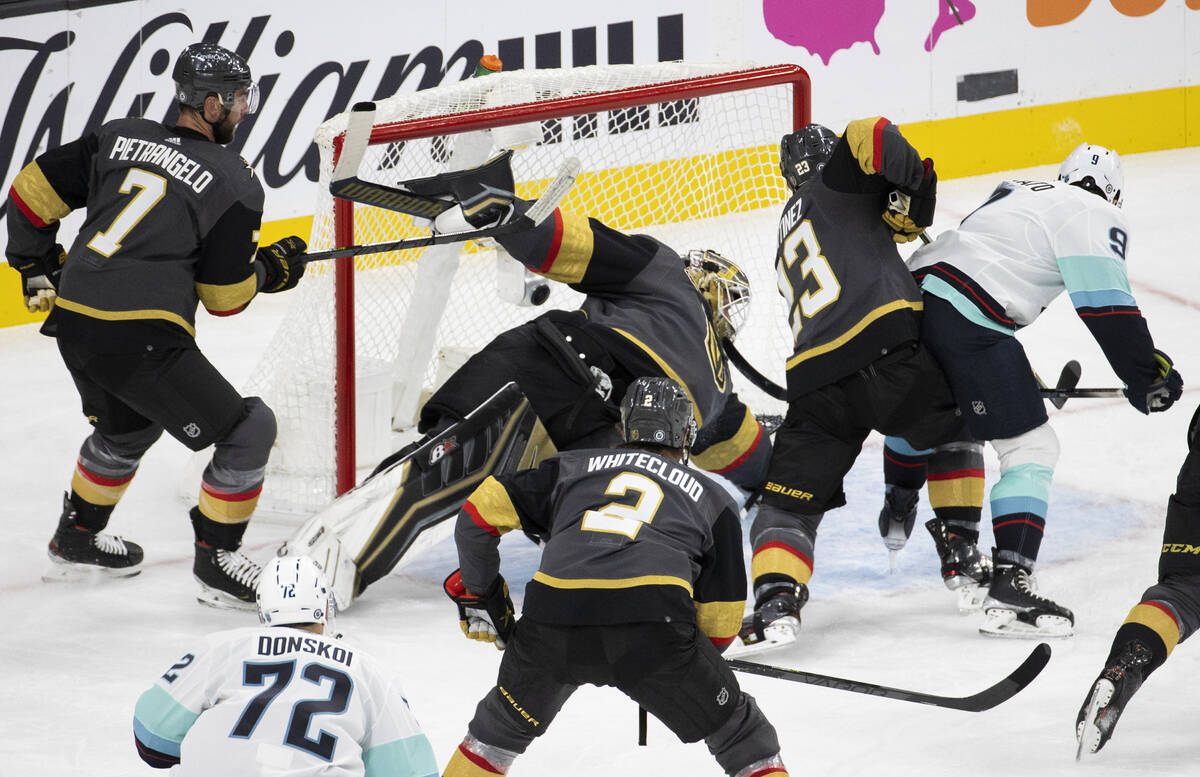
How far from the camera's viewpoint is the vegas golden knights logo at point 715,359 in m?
4.16

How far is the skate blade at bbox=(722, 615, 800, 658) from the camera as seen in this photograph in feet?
12.5

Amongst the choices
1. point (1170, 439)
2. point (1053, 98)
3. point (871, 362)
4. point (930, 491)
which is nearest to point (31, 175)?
point (871, 362)

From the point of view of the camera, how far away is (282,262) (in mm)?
4062

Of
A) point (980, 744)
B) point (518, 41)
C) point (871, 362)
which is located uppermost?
point (518, 41)

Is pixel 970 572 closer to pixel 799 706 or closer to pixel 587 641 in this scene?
pixel 799 706

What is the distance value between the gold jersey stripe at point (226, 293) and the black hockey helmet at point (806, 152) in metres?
1.27

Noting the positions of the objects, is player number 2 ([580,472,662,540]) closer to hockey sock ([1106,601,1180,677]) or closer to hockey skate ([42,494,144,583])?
hockey sock ([1106,601,1180,677])

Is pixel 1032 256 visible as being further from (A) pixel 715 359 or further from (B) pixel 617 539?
(B) pixel 617 539

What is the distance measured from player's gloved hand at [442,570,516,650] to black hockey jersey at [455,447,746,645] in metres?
0.04

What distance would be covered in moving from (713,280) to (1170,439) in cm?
177

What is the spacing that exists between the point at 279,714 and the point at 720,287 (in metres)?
2.43

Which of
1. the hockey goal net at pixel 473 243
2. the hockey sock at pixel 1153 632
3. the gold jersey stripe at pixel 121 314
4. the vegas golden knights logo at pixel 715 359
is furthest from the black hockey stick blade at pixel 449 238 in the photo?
the hockey sock at pixel 1153 632

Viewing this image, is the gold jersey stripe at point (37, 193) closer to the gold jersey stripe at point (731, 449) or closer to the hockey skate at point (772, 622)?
the gold jersey stripe at point (731, 449)

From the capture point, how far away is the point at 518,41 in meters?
7.34
